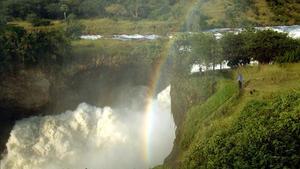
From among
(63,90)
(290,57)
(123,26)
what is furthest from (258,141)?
(123,26)

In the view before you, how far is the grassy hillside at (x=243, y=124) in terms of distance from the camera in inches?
1033

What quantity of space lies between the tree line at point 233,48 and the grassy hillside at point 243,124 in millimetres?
4778

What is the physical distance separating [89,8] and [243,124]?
211 ft

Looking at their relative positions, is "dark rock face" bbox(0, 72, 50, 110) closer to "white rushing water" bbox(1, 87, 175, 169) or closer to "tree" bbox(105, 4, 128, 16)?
"white rushing water" bbox(1, 87, 175, 169)

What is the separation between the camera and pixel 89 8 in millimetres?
88438

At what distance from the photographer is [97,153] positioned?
4956 centimetres

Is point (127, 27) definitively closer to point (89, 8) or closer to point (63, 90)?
point (89, 8)

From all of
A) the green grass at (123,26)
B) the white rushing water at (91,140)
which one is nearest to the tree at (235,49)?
the white rushing water at (91,140)

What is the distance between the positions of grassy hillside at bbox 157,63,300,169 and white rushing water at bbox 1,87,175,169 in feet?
40.8

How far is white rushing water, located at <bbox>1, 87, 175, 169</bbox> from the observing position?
4847 centimetres

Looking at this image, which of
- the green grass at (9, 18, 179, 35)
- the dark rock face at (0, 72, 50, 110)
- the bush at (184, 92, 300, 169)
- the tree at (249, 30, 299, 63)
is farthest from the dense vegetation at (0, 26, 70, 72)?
the bush at (184, 92, 300, 169)

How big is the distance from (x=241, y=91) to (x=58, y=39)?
25503 mm

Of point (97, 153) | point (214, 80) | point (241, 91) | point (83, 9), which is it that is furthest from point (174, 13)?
point (241, 91)

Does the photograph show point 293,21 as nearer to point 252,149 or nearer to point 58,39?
point 58,39
